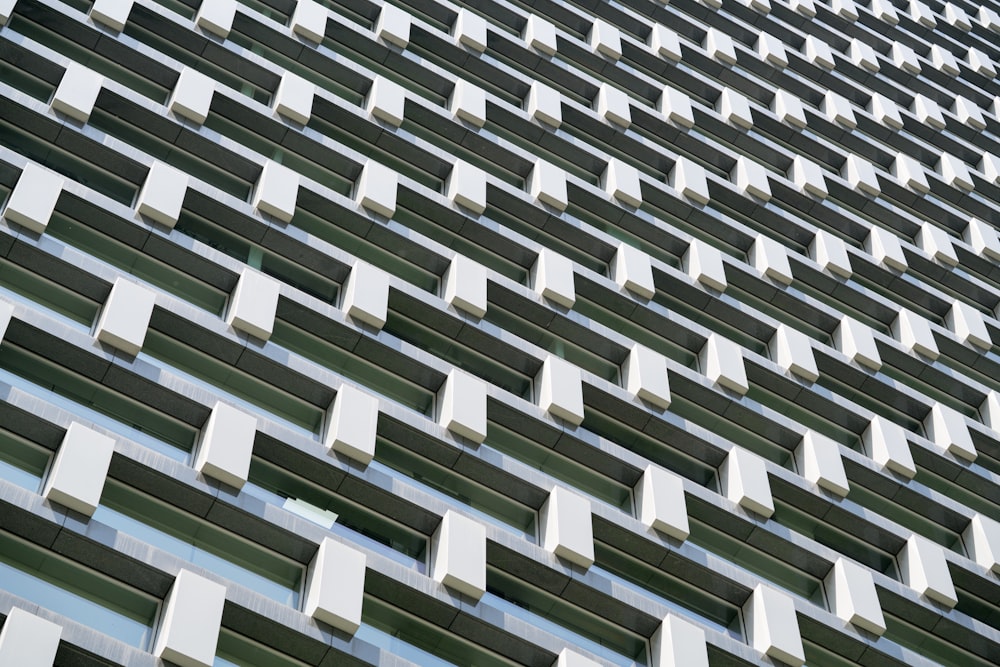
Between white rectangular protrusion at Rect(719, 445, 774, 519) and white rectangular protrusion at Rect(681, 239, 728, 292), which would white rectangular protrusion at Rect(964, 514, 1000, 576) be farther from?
white rectangular protrusion at Rect(681, 239, 728, 292)

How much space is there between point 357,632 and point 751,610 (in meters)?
8.36

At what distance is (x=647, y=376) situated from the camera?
29516mm

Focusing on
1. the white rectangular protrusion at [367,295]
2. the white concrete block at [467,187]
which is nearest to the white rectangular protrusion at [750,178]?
the white concrete block at [467,187]

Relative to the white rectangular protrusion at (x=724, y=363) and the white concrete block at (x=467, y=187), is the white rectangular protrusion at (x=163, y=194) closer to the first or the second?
the white concrete block at (x=467, y=187)

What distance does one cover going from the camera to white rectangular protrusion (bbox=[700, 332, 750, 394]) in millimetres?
31062

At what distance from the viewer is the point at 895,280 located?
126 ft

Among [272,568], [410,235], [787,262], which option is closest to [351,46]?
[410,235]

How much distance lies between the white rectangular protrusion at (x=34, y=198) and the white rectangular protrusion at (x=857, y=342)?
65.0ft

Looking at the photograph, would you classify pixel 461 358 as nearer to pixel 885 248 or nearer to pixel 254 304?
pixel 254 304

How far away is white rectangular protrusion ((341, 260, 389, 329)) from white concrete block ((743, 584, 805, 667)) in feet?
30.3

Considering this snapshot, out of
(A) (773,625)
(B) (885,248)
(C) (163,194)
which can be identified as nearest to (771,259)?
(B) (885,248)

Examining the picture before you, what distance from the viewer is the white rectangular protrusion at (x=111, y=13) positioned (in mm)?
30609

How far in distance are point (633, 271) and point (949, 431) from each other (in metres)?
8.95

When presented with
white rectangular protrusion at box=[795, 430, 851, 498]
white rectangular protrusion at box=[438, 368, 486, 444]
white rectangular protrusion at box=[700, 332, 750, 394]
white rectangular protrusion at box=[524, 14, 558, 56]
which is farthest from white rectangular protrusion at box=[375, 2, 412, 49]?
white rectangular protrusion at box=[795, 430, 851, 498]
